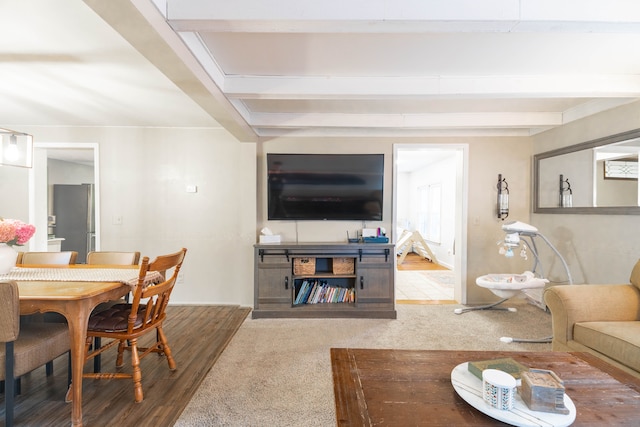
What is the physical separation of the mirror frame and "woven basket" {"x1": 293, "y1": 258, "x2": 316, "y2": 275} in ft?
9.36

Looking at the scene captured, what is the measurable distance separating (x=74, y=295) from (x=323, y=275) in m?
2.30

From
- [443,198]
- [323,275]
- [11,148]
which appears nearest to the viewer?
[11,148]

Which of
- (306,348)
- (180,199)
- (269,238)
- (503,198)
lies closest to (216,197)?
(180,199)

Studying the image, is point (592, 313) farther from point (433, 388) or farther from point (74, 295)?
point (74, 295)

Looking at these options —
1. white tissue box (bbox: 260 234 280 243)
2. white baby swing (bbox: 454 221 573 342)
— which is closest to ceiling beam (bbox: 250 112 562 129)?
white baby swing (bbox: 454 221 573 342)

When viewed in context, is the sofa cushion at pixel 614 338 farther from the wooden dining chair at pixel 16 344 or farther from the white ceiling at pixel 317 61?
the wooden dining chair at pixel 16 344

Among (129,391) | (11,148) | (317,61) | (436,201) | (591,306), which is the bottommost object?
(129,391)

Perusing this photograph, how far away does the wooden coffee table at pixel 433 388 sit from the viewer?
1052 millimetres

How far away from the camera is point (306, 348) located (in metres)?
2.56

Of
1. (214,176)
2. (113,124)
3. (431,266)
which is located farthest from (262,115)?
(431,266)

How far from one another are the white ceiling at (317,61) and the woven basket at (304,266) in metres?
1.56

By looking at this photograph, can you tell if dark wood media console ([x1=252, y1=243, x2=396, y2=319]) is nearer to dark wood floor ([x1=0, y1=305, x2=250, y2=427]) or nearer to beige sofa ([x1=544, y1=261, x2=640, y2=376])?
dark wood floor ([x1=0, y1=305, x2=250, y2=427])

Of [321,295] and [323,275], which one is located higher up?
[323,275]

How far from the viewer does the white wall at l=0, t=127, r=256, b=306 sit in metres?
3.69
